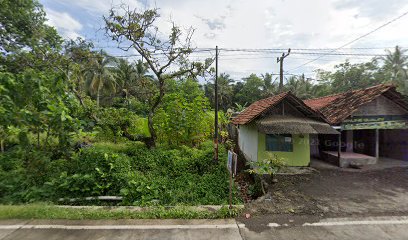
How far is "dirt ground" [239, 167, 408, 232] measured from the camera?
17.5ft

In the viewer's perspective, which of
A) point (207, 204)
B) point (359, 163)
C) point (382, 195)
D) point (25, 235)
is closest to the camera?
point (25, 235)

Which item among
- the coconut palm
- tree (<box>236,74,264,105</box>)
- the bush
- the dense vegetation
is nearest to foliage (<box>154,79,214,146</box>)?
the dense vegetation

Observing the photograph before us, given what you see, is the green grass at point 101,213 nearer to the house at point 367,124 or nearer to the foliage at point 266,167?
the foliage at point 266,167

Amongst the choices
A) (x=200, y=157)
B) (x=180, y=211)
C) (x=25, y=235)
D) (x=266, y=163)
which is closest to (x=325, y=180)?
(x=266, y=163)

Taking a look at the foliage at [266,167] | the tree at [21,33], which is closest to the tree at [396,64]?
the foliage at [266,167]

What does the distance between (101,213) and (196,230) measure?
2354mm

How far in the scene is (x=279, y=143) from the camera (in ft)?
33.1

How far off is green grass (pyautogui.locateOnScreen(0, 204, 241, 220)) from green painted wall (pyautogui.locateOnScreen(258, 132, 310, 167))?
5.18 meters

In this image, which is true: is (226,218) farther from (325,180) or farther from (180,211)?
(325,180)

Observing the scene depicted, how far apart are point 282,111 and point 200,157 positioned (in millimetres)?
4836

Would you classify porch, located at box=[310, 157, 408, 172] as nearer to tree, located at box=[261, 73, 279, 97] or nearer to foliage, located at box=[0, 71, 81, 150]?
foliage, located at box=[0, 71, 81, 150]

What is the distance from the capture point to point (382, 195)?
6.68 metres

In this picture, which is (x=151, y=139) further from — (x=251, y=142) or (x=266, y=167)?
(x=251, y=142)

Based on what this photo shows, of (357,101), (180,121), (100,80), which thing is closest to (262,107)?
(180,121)
